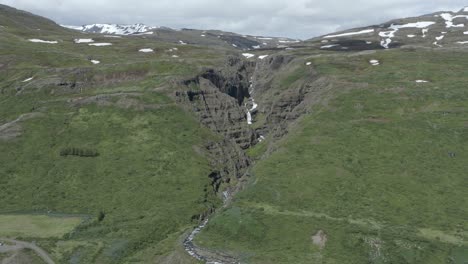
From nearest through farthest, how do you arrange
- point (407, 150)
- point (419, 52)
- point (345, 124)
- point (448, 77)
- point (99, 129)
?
1. point (407, 150)
2. point (345, 124)
3. point (99, 129)
4. point (448, 77)
5. point (419, 52)

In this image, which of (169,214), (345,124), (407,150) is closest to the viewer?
(169,214)

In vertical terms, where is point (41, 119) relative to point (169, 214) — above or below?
above

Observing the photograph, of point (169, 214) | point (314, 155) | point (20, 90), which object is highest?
point (20, 90)

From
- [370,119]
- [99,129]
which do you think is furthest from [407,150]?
[99,129]

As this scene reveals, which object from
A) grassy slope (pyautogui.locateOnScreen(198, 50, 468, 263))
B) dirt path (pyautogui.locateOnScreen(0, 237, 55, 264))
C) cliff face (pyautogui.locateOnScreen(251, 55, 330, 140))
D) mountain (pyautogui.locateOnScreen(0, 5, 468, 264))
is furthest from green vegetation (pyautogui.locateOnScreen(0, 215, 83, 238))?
cliff face (pyautogui.locateOnScreen(251, 55, 330, 140))

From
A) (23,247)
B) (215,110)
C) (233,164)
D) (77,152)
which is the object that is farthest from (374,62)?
(23,247)

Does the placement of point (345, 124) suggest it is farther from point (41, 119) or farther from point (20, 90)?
point (20, 90)
